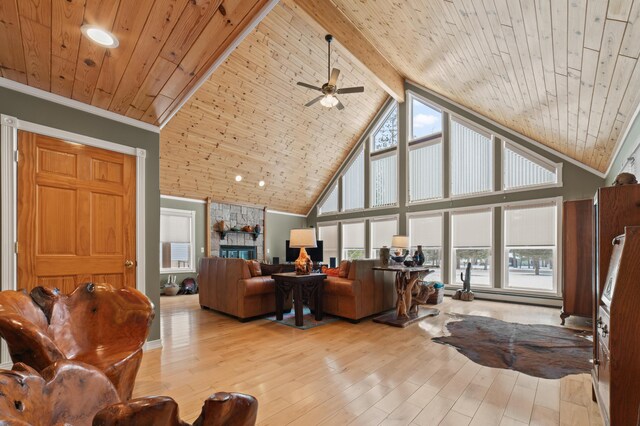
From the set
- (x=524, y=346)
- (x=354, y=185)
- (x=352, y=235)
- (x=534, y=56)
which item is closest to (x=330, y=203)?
(x=354, y=185)

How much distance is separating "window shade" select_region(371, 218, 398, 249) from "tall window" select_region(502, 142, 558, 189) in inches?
116

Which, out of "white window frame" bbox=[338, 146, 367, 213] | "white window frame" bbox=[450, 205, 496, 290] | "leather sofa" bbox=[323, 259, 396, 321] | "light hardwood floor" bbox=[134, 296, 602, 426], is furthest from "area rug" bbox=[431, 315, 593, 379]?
"white window frame" bbox=[338, 146, 367, 213]

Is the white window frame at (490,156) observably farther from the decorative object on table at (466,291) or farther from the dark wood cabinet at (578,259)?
the dark wood cabinet at (578,259)

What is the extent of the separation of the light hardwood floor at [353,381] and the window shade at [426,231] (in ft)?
13.0

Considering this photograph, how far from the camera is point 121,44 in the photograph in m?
2.18

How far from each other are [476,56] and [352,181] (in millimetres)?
5976

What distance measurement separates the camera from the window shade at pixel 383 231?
8.77 meters

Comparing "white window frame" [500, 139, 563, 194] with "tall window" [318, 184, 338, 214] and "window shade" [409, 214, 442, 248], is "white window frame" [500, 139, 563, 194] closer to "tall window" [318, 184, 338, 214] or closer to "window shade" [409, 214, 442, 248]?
"window shade" [409, 214, 442, 248]

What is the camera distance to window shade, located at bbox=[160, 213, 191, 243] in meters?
7.77

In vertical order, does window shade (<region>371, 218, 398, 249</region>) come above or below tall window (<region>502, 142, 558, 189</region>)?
below

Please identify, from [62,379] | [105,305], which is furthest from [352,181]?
[62,379]

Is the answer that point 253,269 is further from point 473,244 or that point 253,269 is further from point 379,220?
point 473,244

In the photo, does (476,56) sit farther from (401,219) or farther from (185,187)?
(185,187)

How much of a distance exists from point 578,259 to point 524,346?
72.0 inches
